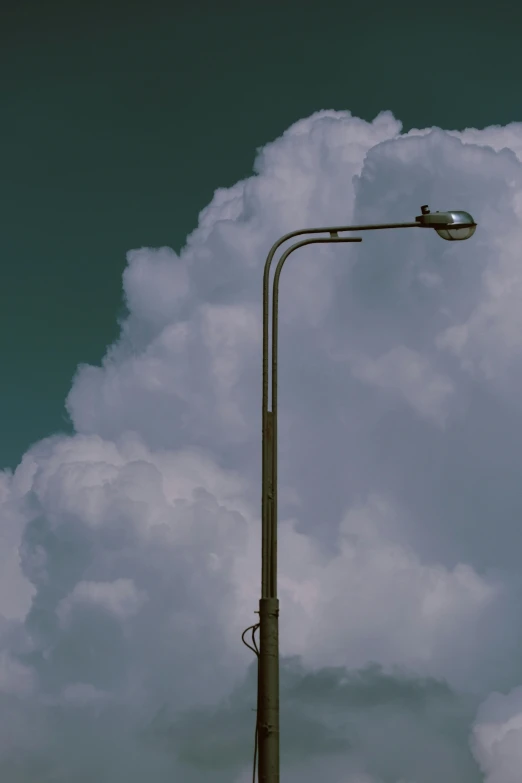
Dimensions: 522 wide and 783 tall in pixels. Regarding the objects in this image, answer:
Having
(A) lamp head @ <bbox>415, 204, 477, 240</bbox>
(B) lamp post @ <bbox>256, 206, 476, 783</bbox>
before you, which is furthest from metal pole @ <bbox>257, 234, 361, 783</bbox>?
(A) lamp head @ <bbox>415, 204, 477, 240</bbox>

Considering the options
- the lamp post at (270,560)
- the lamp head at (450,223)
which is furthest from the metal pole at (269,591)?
the lamp head at (450,223)

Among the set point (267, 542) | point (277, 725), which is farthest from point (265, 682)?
point (267, 542)

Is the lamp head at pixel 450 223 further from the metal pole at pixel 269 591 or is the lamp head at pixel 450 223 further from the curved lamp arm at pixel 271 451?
the metal pole at pixel 269 591

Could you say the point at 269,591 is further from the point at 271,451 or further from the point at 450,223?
the point at 450,223

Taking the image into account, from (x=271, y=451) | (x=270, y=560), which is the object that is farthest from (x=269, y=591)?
(x=271, y=451)

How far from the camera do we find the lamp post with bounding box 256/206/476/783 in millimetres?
14539

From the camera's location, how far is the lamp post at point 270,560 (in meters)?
14.5

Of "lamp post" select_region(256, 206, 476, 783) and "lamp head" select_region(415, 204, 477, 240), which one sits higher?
"lamp head" select_region(415, 204, 477, 240)

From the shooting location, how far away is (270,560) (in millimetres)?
15242

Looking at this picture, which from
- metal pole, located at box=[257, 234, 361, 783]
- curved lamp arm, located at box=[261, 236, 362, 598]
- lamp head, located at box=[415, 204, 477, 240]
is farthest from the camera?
lamp head, located at box=[415, 204, 477, 240]

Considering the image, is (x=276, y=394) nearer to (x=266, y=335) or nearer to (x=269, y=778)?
(x=266, y=335)

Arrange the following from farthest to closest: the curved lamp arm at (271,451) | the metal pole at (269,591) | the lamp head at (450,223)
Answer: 1. the lamp head at (450,223)
2. the curved lamp arm at (271,451)
3. the metal pole at (269,591)

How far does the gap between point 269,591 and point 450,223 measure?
630 centimetres

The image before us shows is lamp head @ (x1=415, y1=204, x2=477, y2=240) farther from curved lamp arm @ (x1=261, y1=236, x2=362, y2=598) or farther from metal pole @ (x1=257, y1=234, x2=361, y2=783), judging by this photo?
metal pole @ (x1=257, y1=234, x2=361, y2=783)
